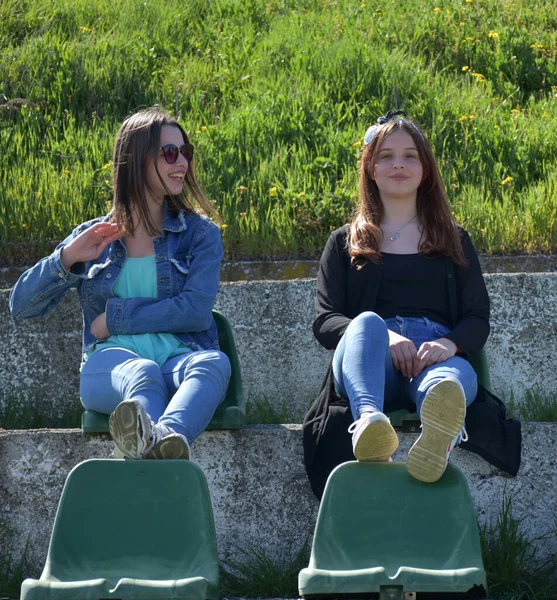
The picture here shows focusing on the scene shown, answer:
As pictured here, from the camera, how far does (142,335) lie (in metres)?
3.22

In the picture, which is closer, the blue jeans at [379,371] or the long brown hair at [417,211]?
the blue jeans at [379,371]

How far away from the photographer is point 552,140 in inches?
198

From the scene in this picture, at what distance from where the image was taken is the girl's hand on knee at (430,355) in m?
2.96

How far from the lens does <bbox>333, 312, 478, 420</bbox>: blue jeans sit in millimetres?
2734

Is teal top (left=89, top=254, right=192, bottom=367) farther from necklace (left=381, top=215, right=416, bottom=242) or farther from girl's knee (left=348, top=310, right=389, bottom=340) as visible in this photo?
necklace (left=381, top=215, right=416, bottom=242)

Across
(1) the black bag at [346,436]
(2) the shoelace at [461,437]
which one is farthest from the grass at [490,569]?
(2) the shoelace at [461,437]

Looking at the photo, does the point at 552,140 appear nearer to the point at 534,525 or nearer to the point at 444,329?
the point at 444,329

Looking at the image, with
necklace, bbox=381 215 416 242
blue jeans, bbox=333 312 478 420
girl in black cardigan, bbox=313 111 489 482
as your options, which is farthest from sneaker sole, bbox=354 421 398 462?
necklace, bbox=381 215 416 242

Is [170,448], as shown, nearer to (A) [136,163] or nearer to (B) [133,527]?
(B) [133,527]

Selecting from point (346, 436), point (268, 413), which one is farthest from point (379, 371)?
point (268, 413)

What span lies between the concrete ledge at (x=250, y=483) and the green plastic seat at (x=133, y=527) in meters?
0.64

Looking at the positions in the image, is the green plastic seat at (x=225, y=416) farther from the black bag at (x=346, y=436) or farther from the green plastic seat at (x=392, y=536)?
the green plastic seat at (x=392, y=536)

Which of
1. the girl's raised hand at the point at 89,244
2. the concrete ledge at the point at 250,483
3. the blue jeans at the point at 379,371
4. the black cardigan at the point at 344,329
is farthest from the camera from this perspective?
the girl's raised hand at the point at 89,244

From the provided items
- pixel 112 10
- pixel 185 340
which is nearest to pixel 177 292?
pixel 185 340
